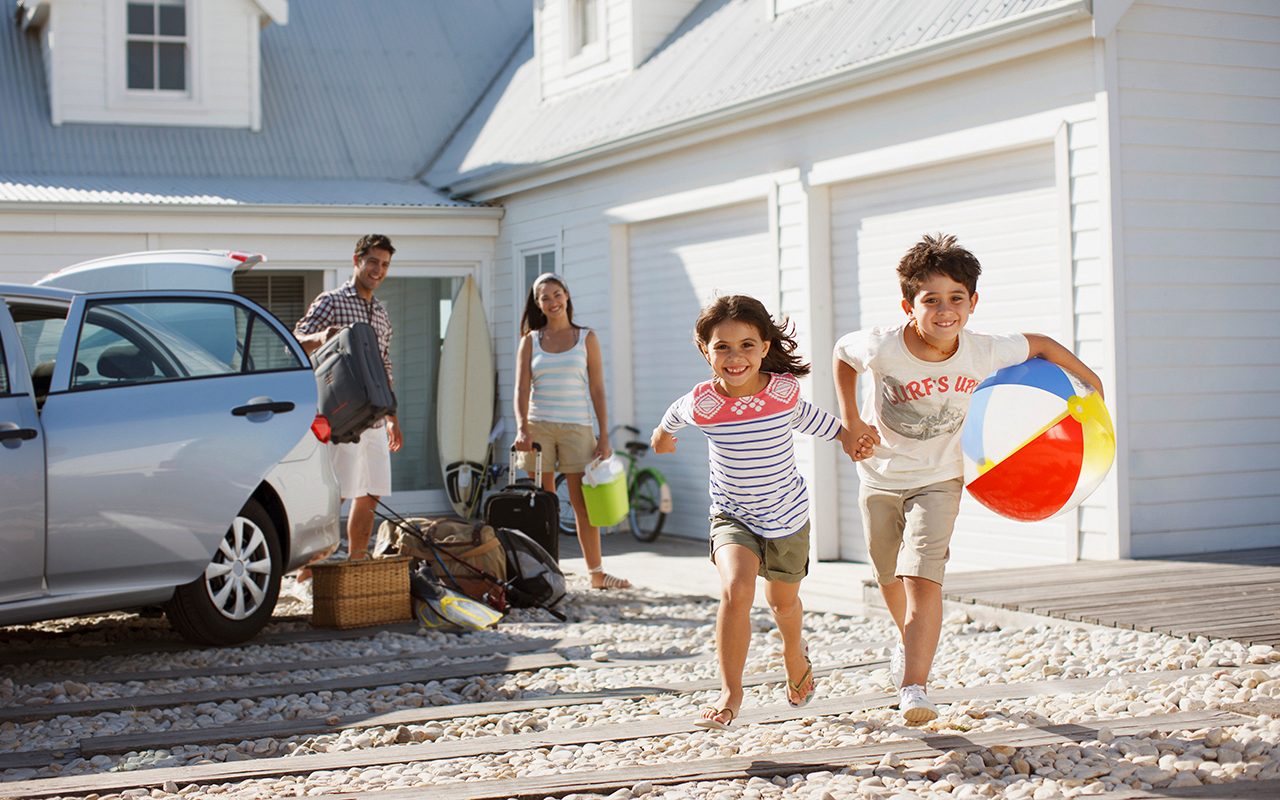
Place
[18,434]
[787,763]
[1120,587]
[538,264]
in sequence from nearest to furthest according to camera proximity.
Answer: [787,763], [18,434], [1120,587], [538,264]

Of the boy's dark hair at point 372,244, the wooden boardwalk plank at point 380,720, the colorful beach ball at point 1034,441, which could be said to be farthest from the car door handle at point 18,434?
the colorful beach ball at point 1034,441

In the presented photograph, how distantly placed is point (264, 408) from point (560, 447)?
243cm

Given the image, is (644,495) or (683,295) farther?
(644,495)

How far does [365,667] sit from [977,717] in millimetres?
2996

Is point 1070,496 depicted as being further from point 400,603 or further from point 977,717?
point 400,603

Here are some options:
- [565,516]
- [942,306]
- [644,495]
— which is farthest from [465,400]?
[942,306]

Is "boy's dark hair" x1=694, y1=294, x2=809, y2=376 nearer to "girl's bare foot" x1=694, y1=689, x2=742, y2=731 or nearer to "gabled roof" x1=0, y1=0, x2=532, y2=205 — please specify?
"girl's bare foot" x1=694, y1=689, x2=742, y2=731

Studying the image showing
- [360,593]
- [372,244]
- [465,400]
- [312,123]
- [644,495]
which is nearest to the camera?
[360,593]

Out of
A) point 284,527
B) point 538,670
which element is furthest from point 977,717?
point 284,527

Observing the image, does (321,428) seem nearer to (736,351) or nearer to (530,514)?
(530,514)

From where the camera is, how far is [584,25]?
1577cm

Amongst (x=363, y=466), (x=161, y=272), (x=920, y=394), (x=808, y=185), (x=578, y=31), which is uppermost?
(x=578, y=31)

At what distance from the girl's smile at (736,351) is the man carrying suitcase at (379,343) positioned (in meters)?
4.12

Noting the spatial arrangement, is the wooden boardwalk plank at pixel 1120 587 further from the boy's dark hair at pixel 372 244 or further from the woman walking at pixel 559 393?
the boy's dark hair at pixel 372 244
